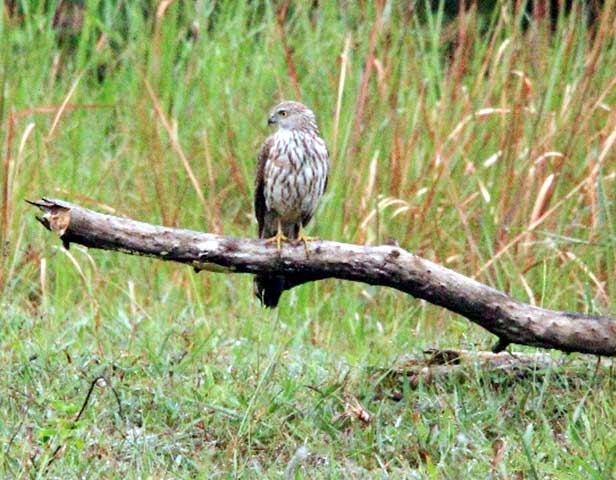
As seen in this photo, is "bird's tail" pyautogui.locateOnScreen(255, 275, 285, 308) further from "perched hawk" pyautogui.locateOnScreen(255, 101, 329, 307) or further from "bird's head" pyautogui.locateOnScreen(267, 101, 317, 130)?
"bird's head" pyautogui.locateOnScreen(267, 101, 317, 130)

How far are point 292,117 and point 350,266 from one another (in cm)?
191

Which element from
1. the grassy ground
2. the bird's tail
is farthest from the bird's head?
the bird's tail

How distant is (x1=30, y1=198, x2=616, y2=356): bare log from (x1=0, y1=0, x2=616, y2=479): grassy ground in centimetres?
31

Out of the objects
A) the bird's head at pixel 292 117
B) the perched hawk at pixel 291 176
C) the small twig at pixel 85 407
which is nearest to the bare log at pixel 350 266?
the small twig at pixel 85 407

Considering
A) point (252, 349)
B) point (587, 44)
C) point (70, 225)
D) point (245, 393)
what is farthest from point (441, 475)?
point (587, 44)

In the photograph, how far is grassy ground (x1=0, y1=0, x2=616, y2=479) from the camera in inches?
184

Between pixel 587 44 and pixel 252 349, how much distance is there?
274 centimetres

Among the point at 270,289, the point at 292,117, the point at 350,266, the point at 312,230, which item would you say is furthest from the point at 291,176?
the point at 350,266

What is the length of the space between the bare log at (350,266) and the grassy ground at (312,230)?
12.3 inches

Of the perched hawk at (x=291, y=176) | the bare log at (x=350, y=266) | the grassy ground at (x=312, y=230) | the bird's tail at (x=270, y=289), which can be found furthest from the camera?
the perched hawk at (x=291, y=176)

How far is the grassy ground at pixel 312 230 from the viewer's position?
467cm

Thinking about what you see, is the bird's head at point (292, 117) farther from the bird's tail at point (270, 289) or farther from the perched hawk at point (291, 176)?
the bird's tail at point (270, 289)

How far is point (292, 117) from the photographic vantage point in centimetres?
624

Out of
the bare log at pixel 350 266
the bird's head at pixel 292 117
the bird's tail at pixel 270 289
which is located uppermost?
the bird's head at pixel 292 117
